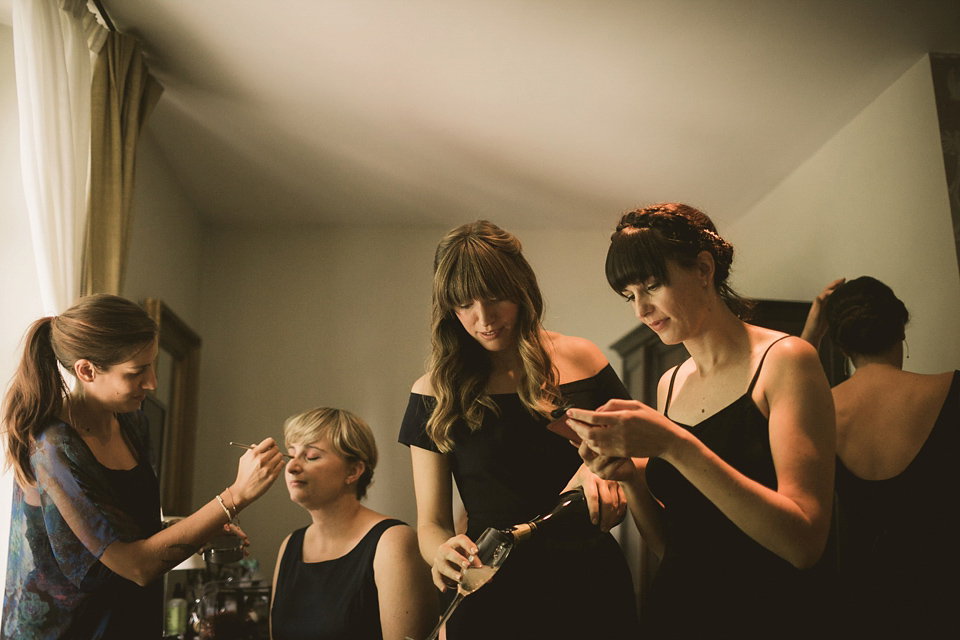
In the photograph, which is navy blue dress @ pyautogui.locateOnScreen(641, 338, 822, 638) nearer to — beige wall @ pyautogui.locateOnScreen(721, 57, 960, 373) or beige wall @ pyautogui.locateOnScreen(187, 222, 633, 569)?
beige wall @ pyautogui.locateOnScreen(721, 57, 960, 373)

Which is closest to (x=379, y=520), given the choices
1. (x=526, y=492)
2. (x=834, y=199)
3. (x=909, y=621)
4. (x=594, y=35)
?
(x=526, y=492)

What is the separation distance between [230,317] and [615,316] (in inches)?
91.4

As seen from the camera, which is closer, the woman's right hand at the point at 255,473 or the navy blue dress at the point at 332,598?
the woman's right hand at the point at 255,473

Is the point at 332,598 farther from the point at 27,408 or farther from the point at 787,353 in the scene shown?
the point at 787,353

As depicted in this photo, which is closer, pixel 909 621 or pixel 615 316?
pixel 909 621

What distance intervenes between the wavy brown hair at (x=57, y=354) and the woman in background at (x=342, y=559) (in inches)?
26.5

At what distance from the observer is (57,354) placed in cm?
165

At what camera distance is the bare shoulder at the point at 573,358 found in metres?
1.64

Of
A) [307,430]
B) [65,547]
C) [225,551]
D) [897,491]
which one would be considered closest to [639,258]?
[897,491]

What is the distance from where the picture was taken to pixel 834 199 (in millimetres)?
3459

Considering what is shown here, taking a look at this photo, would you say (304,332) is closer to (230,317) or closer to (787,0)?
(230,317)

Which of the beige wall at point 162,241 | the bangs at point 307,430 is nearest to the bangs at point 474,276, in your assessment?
the bangs at point 307,430

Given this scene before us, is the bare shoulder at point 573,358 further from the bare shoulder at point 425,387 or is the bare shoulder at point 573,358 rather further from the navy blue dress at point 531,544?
the bare shoulder at point 425,387

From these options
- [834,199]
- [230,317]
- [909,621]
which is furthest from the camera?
[230,317]
